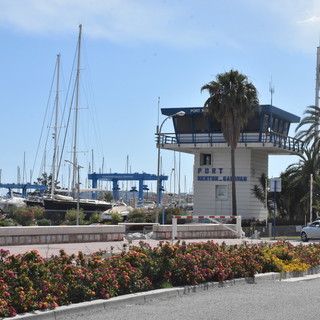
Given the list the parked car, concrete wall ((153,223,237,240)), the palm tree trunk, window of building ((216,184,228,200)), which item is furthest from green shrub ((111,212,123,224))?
concrete wall ((153,223,237,240))

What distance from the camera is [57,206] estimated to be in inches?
2709

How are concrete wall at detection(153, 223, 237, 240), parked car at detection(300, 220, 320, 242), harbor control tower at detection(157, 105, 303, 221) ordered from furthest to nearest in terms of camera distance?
harbor control tower at detection(157, 105, 303, 221) < parked car at detection(300, 220, 320, 242) < concrete wall at detection(153, 223, 237, 240)

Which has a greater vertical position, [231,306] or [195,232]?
[195,232]

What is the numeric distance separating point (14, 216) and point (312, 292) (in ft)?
180

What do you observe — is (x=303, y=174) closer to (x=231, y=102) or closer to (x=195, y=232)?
(x=231, y=102)

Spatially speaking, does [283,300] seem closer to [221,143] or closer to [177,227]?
[177,227]

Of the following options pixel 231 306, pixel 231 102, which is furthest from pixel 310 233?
pixel 231 306

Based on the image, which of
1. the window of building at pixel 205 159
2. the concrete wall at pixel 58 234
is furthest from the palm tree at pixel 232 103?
the concrete wall at pixel 58 234

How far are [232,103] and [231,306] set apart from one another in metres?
40.2

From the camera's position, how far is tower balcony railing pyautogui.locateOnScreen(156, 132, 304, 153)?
2111 inches

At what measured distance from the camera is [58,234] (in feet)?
68.4

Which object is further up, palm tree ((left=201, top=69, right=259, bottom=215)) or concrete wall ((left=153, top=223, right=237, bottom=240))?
palm tree ((left=201, top=69, right=259, bottom=215))

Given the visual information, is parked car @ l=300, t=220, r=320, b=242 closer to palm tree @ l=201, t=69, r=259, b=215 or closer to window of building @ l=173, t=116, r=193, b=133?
palm tree @ l=201, t=69, r=259, b=215

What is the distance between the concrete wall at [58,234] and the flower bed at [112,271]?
6885 millimetres
